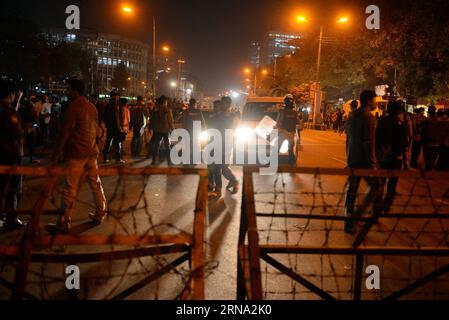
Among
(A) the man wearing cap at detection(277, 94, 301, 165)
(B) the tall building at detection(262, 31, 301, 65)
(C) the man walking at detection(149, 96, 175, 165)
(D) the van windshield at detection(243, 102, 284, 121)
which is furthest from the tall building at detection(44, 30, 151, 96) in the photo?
(A) the man wearing cap at detection(277, 94, 301, 165)

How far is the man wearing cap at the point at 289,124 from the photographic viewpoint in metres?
11.7

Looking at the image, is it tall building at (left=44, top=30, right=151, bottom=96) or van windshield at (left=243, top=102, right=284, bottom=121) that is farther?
tall building at (left=44, top=30, right=151, bottom=96)

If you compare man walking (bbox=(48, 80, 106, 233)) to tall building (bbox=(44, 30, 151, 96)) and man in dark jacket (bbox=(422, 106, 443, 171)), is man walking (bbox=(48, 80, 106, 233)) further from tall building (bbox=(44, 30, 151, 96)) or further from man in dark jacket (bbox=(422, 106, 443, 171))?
tall building (bbox=(44, 30, 151, 96))

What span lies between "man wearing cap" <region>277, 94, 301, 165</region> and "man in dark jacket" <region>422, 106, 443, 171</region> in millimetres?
3682

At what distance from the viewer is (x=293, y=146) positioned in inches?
472

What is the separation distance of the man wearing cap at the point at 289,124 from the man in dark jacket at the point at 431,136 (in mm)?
3682

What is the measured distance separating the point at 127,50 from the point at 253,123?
141m

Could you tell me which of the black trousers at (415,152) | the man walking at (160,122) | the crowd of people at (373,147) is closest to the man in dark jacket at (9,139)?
the crowd of people at (373,147)

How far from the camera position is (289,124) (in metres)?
11.8

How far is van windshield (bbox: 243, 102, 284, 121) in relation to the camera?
15086 mm
